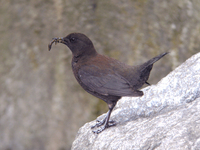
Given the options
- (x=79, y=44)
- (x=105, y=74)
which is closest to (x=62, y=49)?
(x=79, y=44)

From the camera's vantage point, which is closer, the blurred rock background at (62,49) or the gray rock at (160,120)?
the gray rock at (160,120)

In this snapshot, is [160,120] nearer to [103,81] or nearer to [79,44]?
[103,81]

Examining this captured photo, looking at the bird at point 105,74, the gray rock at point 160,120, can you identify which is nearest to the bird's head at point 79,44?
the bird at point 105,74

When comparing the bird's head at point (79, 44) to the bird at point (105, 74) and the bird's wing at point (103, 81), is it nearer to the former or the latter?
the bird at point (105, 74)

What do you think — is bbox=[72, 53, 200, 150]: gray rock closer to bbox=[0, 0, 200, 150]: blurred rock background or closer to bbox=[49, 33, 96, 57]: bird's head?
bbox=[49, 33, 96, 57]: bird's head

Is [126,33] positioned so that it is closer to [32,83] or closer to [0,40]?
[32,83]

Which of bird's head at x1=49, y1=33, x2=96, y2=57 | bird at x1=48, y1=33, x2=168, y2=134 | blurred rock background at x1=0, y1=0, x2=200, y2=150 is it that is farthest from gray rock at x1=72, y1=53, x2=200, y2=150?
blurred rock background at x1=0, y1=0, x2=200, y2=150

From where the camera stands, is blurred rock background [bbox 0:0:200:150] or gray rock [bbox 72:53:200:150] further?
blurred rock background [bbox 0:0:200:150]
